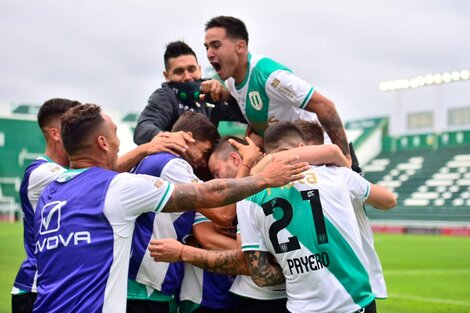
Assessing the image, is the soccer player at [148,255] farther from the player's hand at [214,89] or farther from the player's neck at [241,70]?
the player's neck at [241,70]

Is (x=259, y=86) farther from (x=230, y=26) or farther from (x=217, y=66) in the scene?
(x=230, y=26)

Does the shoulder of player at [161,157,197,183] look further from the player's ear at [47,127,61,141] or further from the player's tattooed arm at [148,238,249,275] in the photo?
the player's ear at [47,127,61,141]

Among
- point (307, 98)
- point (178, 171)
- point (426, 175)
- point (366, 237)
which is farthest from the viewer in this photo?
point (426, 175)

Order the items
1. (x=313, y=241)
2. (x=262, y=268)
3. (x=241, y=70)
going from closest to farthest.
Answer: (x=313, y=241) < (x=262, y=268) < (x=241, y=70)

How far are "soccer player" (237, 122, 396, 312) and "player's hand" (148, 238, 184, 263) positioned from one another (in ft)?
1.33

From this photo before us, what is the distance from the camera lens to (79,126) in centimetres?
364

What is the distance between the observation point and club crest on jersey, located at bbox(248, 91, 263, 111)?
529cm

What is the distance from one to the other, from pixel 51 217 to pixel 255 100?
2.22 metres

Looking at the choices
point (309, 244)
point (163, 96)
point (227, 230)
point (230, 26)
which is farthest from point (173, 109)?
point (309, 244)

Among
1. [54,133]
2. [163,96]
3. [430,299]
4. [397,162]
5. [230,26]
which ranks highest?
[230,26]

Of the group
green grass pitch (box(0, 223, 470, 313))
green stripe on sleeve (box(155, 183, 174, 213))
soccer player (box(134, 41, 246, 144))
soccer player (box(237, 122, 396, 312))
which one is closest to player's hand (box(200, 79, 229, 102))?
soccer player (box(134, 41, 246, 144))

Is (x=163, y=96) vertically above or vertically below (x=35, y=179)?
above

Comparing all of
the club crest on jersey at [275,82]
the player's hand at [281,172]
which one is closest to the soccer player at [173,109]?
the club crest on jersey at [275,82]

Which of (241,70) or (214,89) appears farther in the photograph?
(241,70)
